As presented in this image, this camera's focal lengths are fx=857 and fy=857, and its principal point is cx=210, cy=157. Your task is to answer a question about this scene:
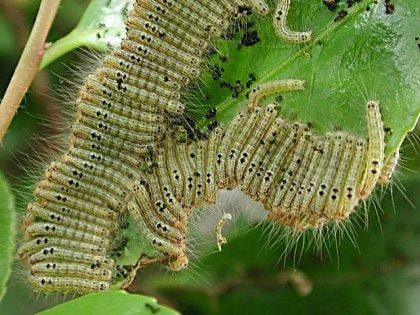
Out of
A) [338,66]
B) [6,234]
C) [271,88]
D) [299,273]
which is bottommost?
[6,234]

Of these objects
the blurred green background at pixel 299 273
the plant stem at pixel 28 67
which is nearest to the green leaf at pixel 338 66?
the plant stem at pixel 28 67

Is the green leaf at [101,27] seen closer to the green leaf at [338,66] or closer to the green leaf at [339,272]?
the green leaf at [338,66]

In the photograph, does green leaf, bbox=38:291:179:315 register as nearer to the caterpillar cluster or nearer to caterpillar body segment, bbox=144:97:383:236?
the caterpillar cluster

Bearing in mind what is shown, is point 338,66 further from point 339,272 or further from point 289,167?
point 339,272

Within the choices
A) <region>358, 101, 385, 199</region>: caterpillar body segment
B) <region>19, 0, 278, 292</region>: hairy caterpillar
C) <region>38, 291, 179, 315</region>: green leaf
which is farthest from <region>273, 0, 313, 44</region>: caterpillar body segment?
<region>38, 291, 179, 315</region>: green leaf

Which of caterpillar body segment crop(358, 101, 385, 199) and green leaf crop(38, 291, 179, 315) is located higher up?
caterpillar body segment crop(358, 101, 385, 199)

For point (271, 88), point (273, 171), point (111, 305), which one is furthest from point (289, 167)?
point (111, 305)

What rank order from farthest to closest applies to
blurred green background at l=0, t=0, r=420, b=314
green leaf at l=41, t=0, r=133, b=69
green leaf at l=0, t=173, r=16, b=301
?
blurred green background at l=0, t=0, r=420, b=314
green leaf at l=41, t=0, r=133, b=69
green leaf at l=0, t=173, r=16, b=301
